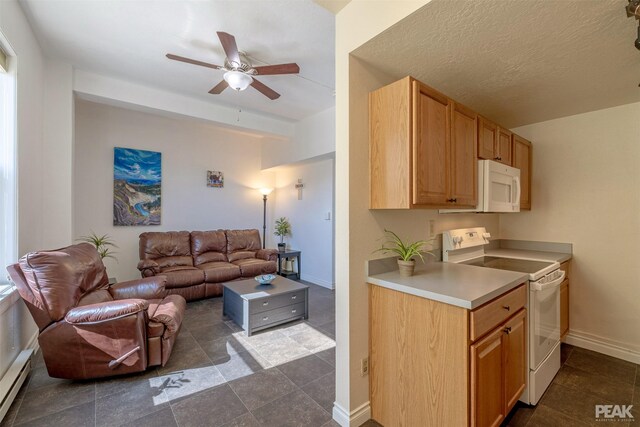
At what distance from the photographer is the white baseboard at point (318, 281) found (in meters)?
4.92

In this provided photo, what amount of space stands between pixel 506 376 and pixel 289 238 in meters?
4.68

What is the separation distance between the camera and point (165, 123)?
488 centimetres

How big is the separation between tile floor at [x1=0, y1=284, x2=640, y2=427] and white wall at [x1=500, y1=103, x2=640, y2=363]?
34cm

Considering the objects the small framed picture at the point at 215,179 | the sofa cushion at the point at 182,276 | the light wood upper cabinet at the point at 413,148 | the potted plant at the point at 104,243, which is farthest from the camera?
the small framed picture at the point at 215,179

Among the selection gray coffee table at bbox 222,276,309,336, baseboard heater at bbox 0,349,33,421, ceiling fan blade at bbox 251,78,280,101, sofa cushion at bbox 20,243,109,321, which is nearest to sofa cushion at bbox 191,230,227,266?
gray coffee table at bbox 222,276,309,336

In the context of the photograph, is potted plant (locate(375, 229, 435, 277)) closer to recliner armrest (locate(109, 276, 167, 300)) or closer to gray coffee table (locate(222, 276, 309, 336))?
gray coffee table (locate(222, 276, 309, 336))

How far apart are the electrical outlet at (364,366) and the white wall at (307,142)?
10.3ft

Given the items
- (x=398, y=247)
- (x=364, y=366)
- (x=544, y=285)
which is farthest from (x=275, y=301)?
(x=544, y=285)

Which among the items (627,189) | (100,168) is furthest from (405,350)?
(100,168)

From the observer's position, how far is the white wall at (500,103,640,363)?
100 inches

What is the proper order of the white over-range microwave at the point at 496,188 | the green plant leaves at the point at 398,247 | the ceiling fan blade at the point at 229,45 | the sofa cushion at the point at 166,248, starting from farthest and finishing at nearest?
1. the sofa cushion at the point at 166,248
2. the white over-range microwave at the point at 496,188
3. the ceiling fan blade at the point at 229,45
4. the green plant leaves at the point at 398,247

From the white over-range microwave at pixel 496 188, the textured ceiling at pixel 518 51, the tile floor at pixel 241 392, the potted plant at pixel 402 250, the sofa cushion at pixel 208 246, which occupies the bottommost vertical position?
the tile floor at pixel 241 392

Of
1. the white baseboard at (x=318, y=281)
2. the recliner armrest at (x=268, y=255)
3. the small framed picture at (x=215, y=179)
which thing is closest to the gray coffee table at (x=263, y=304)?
the recliner armrest at (x=268, y=255)

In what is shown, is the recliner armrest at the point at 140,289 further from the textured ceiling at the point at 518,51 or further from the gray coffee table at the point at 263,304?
the textured ceiling at the point at 518,51
